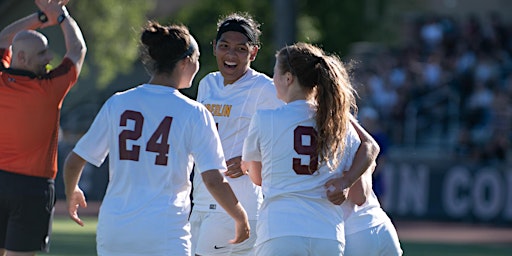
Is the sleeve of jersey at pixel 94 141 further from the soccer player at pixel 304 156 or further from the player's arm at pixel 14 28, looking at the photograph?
the player's arm at pixel 14 28

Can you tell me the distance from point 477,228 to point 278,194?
587 inches

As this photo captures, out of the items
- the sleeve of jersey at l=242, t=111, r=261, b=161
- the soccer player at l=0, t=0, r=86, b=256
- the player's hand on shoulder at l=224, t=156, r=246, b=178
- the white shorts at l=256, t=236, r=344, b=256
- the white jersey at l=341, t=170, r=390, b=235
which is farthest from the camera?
the soccer player at l=0, t=0, r=86, b=256

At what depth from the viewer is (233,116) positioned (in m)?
6.95

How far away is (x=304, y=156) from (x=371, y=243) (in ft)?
2.35

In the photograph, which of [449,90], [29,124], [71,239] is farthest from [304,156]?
[449,90]

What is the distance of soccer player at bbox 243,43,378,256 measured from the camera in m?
5.71

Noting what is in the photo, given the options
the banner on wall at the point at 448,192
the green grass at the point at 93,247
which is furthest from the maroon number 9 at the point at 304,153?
the banner on wall at the point at 448,192

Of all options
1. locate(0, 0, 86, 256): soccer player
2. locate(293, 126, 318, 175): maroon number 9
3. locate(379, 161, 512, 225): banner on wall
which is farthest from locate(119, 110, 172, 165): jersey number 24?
locate(379, 161, 512, 225): banner on wall

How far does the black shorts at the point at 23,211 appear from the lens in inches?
280

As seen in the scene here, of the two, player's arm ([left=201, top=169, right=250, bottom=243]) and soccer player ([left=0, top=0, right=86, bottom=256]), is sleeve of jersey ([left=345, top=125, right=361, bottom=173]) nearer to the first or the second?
player's arm ([left=201, top=169, right=250, bottom=243])

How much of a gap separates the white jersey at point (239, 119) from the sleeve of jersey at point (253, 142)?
978 millimetres

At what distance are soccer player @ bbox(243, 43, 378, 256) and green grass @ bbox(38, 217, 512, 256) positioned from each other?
26.3ft

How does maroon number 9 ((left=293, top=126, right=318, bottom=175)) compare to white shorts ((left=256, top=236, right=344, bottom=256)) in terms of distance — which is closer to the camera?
white shorts ((left=256, top=236, right=344, bottom=256))

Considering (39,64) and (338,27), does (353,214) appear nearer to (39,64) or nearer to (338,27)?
(39,64)
